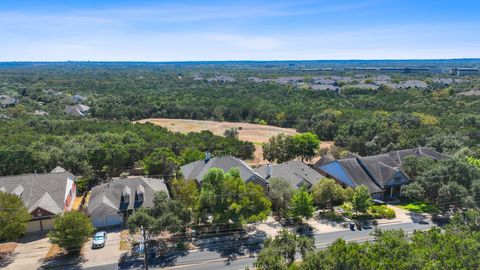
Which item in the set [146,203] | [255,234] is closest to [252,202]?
[255,234]

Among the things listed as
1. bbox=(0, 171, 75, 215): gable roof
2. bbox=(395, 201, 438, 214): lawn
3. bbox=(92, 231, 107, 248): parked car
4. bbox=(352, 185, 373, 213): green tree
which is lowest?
bbox=(395, 201, 438, 214): lawn

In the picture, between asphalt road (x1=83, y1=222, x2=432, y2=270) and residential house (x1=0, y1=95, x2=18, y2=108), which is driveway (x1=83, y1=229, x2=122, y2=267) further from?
residential house (x1=0, y1=95, x2=18, y2=108)

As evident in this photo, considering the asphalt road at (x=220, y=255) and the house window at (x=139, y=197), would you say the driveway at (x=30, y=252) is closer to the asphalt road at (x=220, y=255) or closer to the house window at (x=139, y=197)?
the asphalt road at (x=220, y=255)

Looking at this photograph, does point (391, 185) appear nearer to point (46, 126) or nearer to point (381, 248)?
point (381, 248)

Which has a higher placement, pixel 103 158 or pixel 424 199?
pixel 103 158

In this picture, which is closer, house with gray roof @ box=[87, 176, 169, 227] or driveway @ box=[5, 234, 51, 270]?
driveway @ box=[5, 234, 51, 270]

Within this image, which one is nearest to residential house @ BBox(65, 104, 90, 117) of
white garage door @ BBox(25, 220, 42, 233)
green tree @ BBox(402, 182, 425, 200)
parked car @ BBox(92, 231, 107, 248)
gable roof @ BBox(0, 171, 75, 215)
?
gable roof @ BBox(0, 171, 75, 215)

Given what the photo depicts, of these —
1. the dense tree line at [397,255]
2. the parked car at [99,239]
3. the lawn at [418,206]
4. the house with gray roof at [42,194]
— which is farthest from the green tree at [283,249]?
the lawn at [418,206]
